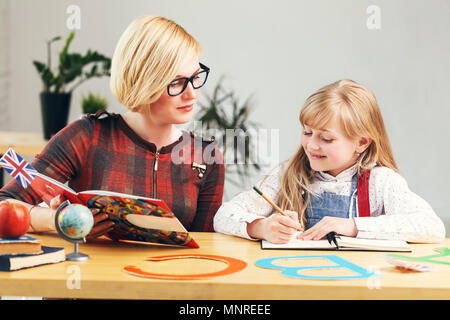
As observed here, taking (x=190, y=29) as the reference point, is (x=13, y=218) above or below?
below

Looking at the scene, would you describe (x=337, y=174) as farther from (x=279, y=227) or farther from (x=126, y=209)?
(x=126, y=209)

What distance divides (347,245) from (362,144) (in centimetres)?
48

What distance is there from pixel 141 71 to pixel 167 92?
10 cm

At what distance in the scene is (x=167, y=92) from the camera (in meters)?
1.66

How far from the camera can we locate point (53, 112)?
3.52 m

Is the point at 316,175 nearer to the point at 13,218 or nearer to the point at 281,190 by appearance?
the point at 281,190

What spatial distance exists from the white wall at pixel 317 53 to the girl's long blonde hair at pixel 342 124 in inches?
104

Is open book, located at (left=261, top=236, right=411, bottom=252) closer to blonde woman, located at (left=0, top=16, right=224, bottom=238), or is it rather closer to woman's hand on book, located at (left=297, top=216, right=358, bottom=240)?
woman's hand on book, located at (left=297, top=216, right=358, bottom=240)

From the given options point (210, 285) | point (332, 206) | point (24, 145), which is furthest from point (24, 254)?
point (24, 145)

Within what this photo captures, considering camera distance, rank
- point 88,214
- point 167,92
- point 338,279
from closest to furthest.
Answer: point 338,279, point 88,214, point 167,92

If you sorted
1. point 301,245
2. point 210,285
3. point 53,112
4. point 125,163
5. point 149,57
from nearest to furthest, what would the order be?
1. point 210,285
2. point 301,245
3. point 149,57
4. point 125,163
5. point 53,112

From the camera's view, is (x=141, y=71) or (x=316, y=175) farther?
(x=316, y=175)

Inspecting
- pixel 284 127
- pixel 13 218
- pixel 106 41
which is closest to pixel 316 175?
pixel 13 218

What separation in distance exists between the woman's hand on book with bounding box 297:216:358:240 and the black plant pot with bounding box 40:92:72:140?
7.81 ft
